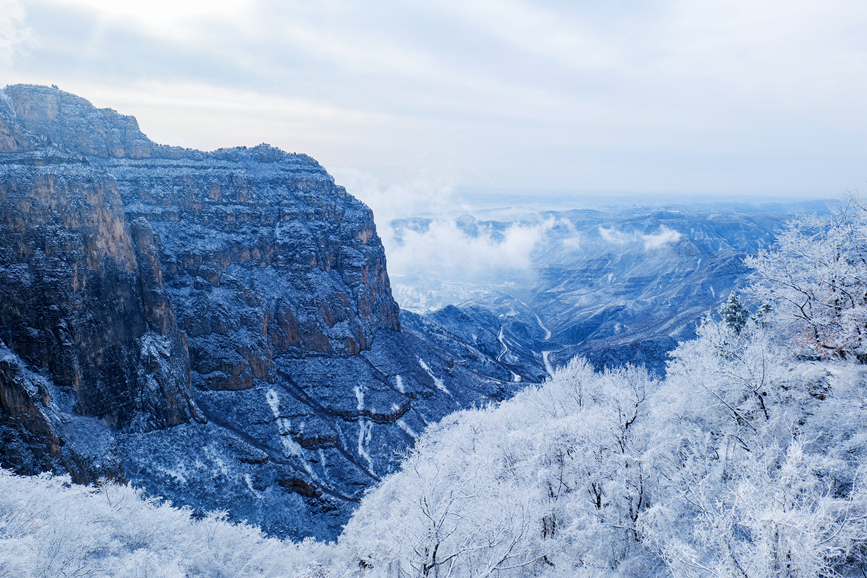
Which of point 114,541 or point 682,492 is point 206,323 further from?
point 682,492

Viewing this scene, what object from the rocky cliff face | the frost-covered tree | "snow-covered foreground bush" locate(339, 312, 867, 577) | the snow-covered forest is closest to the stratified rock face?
the rocky cliff face

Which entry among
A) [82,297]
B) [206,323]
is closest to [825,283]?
[82,297]

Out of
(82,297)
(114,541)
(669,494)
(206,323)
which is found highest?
(82,297)

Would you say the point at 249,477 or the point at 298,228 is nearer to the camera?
the point at 249,477

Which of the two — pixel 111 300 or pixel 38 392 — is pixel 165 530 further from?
pixel 111 300

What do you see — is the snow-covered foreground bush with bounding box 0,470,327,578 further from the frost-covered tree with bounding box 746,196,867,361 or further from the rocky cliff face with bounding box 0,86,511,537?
the frost-covered tree with bounding box 746,196,867,361

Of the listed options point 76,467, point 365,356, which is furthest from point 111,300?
point 365,356
